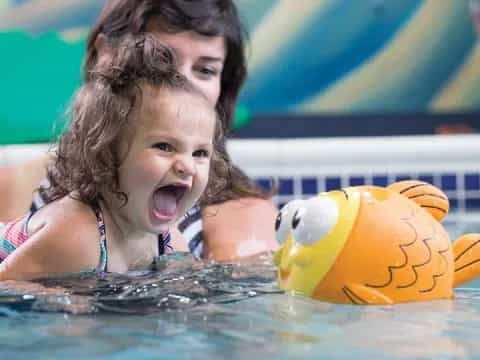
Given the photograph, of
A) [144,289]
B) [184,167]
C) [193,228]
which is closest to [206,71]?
[193,228]

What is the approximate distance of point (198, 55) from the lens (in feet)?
7.80

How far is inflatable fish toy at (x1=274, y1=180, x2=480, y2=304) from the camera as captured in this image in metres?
1.43

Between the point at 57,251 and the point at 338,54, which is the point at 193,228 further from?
the point at 338,54

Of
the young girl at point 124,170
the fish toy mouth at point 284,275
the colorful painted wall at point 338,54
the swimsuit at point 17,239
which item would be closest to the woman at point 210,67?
the swimsuit at point 17,239

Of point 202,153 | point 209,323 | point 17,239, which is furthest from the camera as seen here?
point 17,239

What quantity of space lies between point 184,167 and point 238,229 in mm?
856

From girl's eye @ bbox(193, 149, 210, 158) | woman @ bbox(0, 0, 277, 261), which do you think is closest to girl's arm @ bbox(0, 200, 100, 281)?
girl's eye @ bbox(193, 149, 210, 158)

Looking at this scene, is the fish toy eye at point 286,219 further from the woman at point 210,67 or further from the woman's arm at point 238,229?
the woman's arm at point 238,229

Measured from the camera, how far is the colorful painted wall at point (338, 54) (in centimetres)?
544

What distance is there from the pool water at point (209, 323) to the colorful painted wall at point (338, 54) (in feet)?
12.5

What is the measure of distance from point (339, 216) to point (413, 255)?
5.5 inches

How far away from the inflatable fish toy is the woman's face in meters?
0.91

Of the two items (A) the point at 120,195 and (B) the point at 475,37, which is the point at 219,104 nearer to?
(A) the point at 120,195

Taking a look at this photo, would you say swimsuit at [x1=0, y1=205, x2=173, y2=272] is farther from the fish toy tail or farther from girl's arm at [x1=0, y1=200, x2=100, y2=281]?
the fish toy tail
